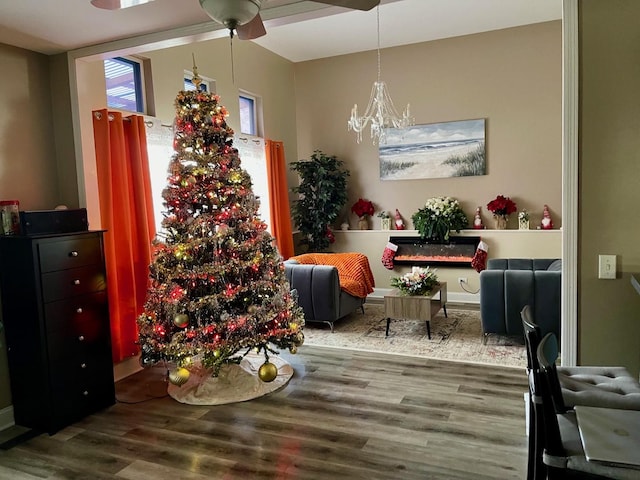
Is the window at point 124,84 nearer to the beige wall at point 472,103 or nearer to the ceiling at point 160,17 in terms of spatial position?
the ceiling at point 160,17

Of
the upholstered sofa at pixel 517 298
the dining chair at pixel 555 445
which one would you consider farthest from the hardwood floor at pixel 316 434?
the dining chair at pixel 555 445

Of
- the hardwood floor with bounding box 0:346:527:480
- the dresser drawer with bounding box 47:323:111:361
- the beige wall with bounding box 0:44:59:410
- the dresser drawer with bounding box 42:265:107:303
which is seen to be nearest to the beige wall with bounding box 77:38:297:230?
the beige wall with bounding box 0:44:59:410

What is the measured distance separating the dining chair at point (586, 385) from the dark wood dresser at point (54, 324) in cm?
283

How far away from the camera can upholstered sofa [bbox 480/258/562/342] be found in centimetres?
418

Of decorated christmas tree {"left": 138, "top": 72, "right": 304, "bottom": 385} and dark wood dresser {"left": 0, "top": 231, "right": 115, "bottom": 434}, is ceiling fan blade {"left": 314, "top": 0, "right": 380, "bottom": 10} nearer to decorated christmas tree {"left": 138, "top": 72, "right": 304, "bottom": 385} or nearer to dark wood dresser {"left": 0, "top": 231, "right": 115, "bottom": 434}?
decorated christmas tree {"left": 138, "top": 72, "right": 304, "bottom": 385}

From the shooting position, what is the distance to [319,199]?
Answer: 22.6 ft

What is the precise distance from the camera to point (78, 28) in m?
3.11

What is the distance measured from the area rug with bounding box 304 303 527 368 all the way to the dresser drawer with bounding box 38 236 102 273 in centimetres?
232

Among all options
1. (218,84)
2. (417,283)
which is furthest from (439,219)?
(218,84)

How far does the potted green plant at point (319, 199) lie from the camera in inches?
271

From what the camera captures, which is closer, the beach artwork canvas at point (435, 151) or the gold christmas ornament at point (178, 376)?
the gold christmas ornament at point (178, 376)

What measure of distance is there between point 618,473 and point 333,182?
575 cm

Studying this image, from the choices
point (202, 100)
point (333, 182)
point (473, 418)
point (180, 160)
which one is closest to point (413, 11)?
point (333, 182)

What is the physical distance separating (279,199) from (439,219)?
223 cm
